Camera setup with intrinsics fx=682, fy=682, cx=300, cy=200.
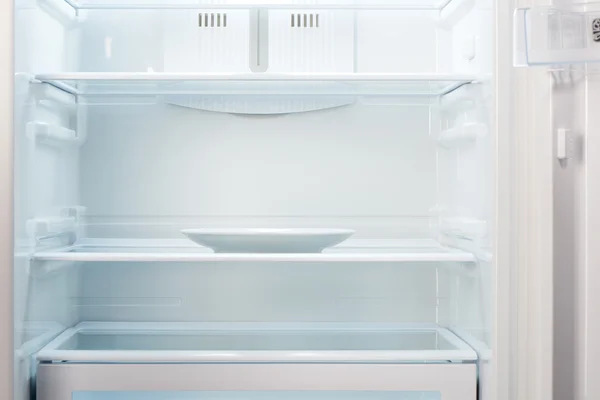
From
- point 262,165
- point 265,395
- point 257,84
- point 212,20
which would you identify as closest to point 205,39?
point 212,20

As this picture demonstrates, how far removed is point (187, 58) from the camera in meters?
1.54

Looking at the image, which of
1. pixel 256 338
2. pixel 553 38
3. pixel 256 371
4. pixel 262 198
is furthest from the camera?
pixel 262 198

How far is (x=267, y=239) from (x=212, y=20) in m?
0.55

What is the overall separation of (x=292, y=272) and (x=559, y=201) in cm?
67

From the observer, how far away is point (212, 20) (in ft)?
5.07

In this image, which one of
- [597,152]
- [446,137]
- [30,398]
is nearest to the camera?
[597,152]

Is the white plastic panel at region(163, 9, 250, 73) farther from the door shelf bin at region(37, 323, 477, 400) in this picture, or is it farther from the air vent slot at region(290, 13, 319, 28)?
the door shelf bin at region(37, 323, 477, 400)

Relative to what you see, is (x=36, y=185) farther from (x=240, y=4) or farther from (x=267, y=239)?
(x=240, y=4)

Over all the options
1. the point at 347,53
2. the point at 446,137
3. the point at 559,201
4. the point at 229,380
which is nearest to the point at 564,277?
the point at 559,201

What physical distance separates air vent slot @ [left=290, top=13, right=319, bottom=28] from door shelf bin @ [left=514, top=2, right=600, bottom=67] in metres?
0.61

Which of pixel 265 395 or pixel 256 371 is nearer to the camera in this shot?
pixel 256 371

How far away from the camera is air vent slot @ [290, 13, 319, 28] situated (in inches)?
60.7

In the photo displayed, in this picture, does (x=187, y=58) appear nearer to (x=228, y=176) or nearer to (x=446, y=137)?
(x=228, y=176)

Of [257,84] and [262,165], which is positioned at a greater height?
[257,84]
